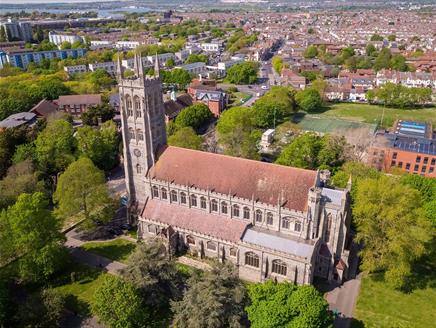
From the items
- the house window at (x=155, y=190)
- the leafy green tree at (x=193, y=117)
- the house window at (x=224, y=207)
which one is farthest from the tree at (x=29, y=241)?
the leafy green tree at (x=193, y=117)

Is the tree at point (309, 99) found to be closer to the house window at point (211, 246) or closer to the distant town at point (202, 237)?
the distant town at point (202, 237)

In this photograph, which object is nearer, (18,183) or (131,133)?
(131,133)

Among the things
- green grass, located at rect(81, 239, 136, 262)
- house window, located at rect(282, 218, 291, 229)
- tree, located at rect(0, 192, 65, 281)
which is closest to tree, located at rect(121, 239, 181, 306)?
green grass, located at rect(81, 239, 136, 262)

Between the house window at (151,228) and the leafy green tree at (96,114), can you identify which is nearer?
the house window at (151,228)

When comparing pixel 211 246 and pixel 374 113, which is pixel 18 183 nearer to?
pixel 211 246

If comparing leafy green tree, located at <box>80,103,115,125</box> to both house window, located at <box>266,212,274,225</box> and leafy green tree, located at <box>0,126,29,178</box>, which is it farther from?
house window, located at <box>266,212,274,225</box>

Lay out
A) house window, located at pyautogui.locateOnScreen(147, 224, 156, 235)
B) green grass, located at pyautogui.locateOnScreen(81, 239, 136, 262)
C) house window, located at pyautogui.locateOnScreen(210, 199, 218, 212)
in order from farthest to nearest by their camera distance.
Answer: house window, located at pyautogui.locateOnScreen(147, 224, 156, 235) < green grass, located at pyautogui.locateOnScreen(81, 239, 136, 262) < house window, located at pyautogui.locateOnScreen(210, 199, 218, 212)

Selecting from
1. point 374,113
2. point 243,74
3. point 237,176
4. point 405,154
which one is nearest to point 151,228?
point 237,176
